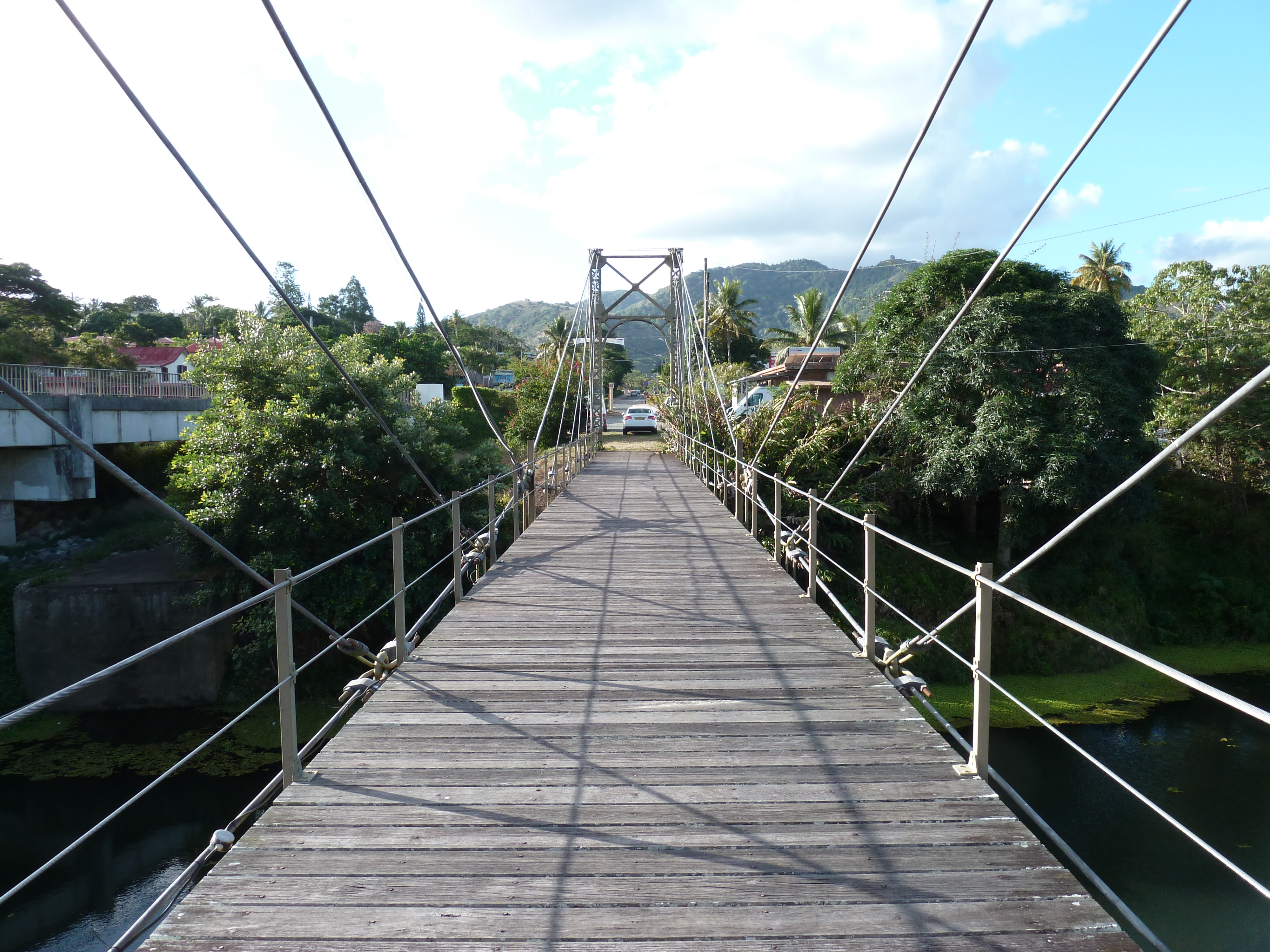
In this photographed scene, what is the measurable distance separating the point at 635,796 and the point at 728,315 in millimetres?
37492

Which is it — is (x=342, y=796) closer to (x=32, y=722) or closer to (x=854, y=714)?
(x=854, y=714)

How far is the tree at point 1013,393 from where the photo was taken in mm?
13430

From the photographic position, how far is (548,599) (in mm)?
5598

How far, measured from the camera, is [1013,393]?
13812mm

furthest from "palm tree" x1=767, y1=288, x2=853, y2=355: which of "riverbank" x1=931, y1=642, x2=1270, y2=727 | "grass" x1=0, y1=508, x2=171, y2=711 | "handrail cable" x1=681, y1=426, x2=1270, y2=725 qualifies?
"handrail cable" x1=681, y1=426, x2=1270, y2=725

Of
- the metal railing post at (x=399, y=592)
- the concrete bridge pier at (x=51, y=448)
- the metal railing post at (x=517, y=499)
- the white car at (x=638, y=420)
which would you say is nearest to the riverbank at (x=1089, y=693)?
the metal railing post at (x=517, y=499)

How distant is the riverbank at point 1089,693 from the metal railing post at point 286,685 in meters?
11.6

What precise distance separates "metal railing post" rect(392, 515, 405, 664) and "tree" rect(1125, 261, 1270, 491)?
602 inches

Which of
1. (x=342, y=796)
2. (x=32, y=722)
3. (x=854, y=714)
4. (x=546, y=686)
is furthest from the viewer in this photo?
(x=32, y=722)

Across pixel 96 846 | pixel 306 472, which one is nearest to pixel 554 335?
pixel 306 472

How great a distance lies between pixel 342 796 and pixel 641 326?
7276 inches

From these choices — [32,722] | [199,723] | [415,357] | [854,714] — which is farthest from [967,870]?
[415,357]

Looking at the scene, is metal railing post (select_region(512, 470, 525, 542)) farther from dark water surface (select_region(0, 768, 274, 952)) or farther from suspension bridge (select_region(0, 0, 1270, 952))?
dark water surface (select_region(0, 768, 274, 952))

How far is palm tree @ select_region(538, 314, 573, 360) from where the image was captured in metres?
44.8
